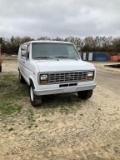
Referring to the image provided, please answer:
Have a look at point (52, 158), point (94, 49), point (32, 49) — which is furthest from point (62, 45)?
point (94, 49)

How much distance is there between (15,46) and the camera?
194ft

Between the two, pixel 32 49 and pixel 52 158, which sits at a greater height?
pixel 32 49

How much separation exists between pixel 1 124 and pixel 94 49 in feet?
201

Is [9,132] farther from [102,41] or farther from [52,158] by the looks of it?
[102,41]

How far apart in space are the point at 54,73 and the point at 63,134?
2.00m

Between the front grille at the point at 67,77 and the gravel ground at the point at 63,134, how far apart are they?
2.96 feet

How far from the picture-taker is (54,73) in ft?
19.9

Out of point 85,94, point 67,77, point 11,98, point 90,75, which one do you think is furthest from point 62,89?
point 11,98

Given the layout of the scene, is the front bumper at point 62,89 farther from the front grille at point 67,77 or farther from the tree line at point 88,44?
the tree line at point 88,44

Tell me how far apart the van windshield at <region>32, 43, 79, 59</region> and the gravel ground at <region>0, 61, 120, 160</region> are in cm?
166

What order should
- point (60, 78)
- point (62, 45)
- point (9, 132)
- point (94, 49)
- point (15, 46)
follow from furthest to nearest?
point (94, 49), point (15, 46), point (62, 45), point (60, 78), point (9, 132)

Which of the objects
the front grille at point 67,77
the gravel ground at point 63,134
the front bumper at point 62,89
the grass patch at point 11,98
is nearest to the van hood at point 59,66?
the front grille at point 67,77

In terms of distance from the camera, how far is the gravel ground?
12.7 ft

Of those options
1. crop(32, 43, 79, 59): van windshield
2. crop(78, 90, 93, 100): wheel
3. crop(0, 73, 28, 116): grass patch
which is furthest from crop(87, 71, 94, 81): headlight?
crop(0, 73, 28, 116): grass patch
